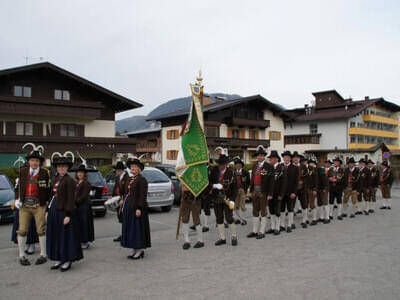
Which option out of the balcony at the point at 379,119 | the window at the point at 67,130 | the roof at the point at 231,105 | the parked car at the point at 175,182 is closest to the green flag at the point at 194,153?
the parked car at the point at 175,182

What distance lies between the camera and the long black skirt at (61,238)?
19.3 feet

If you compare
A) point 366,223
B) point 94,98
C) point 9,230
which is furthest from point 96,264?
point 94,98

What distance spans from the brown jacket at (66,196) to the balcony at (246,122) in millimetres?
34726

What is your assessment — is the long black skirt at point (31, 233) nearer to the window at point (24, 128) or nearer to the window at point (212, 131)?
the window at point (24, 128)

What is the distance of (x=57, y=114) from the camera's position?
83.8 ft

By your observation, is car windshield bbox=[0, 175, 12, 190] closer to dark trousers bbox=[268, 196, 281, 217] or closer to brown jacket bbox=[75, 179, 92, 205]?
brown jacket bbox=[75, 179, 92, 205]

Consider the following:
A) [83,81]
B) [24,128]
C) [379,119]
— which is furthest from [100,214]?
[379,119]

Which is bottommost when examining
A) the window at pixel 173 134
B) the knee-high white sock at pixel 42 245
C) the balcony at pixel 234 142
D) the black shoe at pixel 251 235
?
the black shoe at pixel 251 235

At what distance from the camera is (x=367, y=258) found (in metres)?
6.71

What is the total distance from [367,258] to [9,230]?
337 inches

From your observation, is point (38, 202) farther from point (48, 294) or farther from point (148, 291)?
point (148, 291)

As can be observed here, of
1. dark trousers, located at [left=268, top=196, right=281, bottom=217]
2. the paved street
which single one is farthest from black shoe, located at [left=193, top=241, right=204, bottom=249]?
dark trousers, located at [left=268, top=196, right=281, bottom=217]

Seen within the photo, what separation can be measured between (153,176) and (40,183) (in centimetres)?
725

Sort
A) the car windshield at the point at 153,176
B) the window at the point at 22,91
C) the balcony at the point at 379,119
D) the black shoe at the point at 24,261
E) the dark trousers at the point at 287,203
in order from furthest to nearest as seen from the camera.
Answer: the balcony at the point at 379,119, the window at the point at 22,91, the car windshield at the point at 153,176, the dark trousers at the point at 287,203, the black shoe at the point at 24,261
